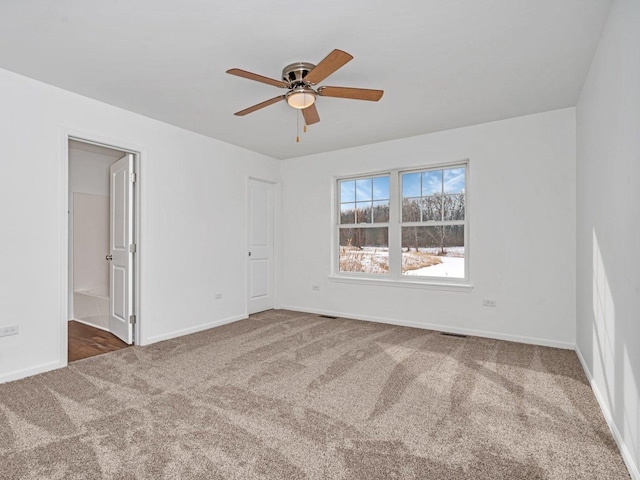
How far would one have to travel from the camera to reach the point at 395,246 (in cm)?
497

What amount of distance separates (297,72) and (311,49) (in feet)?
0.87

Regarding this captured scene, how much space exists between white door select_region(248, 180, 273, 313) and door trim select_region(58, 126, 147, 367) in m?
1.81

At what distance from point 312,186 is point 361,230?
3.48 feet

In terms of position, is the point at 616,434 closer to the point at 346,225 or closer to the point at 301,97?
the point at 301,97

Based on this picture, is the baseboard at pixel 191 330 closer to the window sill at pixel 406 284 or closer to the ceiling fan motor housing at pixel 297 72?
the window sill at pixel 406 284

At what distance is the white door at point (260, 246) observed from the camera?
5.53m

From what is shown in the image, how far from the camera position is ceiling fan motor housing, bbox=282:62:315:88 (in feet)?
8.83

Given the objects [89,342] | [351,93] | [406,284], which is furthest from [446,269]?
[89,342]

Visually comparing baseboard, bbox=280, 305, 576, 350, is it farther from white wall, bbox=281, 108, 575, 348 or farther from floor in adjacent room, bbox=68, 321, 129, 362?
floor in adjacent room, bbox=68, 321, 129, 362

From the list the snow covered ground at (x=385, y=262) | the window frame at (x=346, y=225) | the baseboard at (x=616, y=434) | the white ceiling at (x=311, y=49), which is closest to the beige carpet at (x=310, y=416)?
the baseboard at (x=616, y=434)

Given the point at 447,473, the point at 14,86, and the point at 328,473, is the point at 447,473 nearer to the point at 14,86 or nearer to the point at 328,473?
the point at 328,473

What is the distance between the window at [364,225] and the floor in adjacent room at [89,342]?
10.3ft

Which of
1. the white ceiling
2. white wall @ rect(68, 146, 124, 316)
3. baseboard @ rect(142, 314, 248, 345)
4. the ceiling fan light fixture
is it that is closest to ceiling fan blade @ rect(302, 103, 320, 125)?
the ceiling fan light fixture

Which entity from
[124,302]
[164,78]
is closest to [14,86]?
[164,78]
